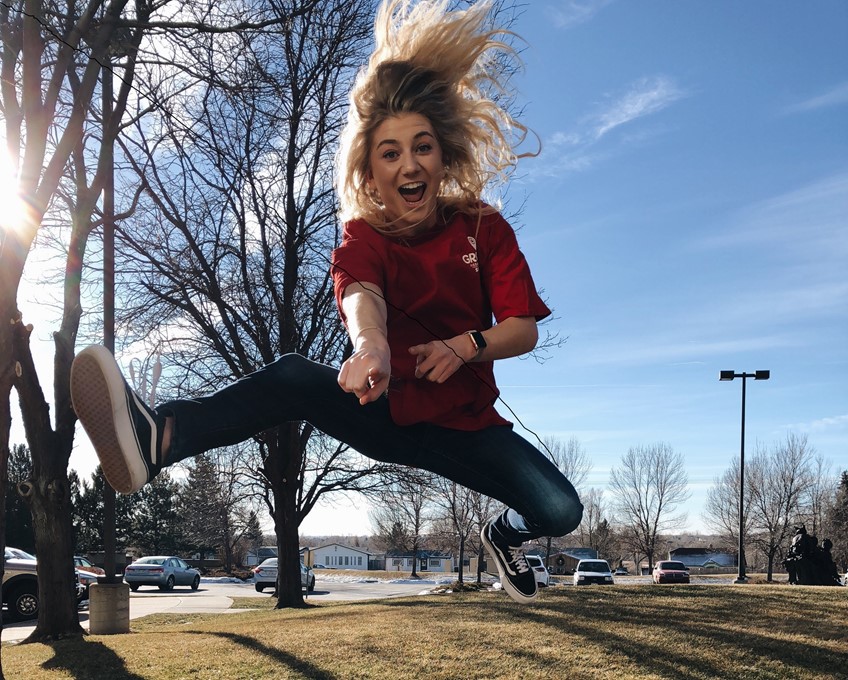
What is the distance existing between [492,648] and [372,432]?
5.77 metres

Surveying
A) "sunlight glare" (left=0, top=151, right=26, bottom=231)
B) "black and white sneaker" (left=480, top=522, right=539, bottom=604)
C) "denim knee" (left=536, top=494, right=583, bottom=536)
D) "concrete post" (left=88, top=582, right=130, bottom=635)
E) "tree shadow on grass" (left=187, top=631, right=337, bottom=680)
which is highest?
"sunlight glare" (left=0, top=151, right=26, bottom=231)

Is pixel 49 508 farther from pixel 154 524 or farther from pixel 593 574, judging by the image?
pixel 154 524

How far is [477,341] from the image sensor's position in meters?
2.49

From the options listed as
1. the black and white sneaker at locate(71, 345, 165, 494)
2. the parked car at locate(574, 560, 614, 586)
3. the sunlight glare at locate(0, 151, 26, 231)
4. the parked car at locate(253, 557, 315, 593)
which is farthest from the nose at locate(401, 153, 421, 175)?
the parked car at locate(574, 560, 614, 586)

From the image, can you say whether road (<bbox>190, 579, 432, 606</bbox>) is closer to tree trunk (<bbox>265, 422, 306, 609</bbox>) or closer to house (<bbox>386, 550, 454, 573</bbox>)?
tree trunk (<bbox>265, 422, 306, 609</bbox>)

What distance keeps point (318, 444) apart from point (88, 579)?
8.80m

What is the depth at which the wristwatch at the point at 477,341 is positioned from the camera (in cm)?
248

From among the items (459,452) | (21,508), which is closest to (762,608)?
(459,452)

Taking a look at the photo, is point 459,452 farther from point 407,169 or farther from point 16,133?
point 16,133

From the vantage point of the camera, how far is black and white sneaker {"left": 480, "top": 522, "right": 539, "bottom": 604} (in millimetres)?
3195

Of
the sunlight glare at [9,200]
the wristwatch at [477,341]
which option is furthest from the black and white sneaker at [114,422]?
the sunlight glare at [9,200]

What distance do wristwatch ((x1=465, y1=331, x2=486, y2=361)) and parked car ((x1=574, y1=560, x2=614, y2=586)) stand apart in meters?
29.0

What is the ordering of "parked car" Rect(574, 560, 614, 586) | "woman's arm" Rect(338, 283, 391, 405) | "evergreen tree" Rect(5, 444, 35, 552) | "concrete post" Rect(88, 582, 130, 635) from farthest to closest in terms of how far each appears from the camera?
"evergreen tree" Rect(5, 444, 35, 552), "parked car" Rect(574, 560, 614, 586), "concrete post" Rect(88, 582, 130, 635), "woman's arm" Rect(338, 283, 391, 405)

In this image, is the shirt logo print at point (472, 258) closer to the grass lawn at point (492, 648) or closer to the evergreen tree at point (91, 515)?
the grass lawn at point (492, 648)
